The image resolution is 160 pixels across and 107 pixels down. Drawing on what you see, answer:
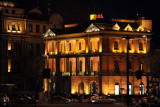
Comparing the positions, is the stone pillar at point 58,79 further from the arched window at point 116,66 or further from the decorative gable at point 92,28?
the arched window at point 116,66

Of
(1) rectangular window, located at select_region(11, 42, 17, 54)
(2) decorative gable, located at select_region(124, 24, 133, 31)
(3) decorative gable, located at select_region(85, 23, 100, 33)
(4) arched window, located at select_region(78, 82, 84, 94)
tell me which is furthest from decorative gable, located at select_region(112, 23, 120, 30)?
(1) rectangular window, located at select_region(11, 42, 17, 54)

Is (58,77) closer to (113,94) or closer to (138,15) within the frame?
(113,94)

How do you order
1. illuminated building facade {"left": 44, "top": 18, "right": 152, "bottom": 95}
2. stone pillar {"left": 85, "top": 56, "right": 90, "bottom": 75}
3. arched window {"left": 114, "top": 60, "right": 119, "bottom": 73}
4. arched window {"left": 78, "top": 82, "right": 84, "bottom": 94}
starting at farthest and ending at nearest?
1. arched window {"left": 78, "top": 82, "right": 84, "bottom": 94}
2. stone pillar {"left": 85, "top": 56, "right": 90, "bottom": 75}
3. arched window {"left": 114, "top": 60, "right": 119, "bottom": 73}
4. illuminated building facade {"left": 44, "top": 18, "right": 152, "bottom": 95}

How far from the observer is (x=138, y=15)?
397 feet

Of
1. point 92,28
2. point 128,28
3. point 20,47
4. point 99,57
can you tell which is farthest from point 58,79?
point 128,28

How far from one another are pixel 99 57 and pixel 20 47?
3481 cm

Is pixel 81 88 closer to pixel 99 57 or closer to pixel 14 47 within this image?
pixel 99 57

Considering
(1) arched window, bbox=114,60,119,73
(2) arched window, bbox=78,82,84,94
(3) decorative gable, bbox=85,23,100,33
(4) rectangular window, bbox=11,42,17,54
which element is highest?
(3) decorative gable, bbox=85,23,100,33

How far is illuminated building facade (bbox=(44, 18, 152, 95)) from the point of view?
4250 inches

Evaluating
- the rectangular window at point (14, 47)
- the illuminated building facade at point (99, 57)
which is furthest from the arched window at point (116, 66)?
the rectangular window at point (14, 47)

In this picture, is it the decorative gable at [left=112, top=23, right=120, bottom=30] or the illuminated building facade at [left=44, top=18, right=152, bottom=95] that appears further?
the decorative gable at [left=112, top=23, right=120, bottom=30]

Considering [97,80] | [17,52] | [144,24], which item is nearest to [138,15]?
[144,24]

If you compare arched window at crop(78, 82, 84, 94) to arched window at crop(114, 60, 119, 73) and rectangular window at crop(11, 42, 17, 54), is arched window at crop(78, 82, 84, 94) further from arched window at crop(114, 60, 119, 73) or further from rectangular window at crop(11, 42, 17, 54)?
rectangular window at crop(11, 42, 17, 54)

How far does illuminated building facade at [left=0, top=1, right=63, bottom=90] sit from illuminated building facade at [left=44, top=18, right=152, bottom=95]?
13.5m
